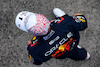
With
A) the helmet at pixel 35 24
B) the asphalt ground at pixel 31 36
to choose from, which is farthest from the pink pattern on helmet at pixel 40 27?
the asphalt ground at pixel 31 36

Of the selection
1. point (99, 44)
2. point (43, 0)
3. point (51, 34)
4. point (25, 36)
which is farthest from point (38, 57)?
point (99, 44)

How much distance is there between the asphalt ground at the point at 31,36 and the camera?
1.82 m

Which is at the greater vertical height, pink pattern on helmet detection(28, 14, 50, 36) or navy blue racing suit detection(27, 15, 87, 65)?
Result: pink pattern on helmet detection(28, 14, 50, 36)

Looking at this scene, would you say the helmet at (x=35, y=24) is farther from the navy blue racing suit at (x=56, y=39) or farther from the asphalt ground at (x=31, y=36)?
the asphalt ground at (x=31, y=36)

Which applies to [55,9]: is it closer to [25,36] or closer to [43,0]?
[43,0]

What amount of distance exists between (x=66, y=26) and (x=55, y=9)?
2.28 ft

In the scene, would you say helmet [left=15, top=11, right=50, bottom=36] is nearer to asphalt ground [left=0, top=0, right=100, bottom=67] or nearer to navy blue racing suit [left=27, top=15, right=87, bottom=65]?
navy blue racing suit [left=27, top=15, right=87, bottom=65]

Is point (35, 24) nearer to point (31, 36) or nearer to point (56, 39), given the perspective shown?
Result: point (56, 39)

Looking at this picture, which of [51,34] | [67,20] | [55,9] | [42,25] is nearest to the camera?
[42,25]

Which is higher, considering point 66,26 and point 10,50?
point 66,26

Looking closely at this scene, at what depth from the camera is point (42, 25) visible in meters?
0.96

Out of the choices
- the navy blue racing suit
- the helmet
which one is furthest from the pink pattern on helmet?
the navy blue racing suit

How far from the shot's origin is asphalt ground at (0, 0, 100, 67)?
1.82 metres

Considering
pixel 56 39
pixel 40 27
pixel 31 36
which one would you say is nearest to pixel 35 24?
pixel 40 27
